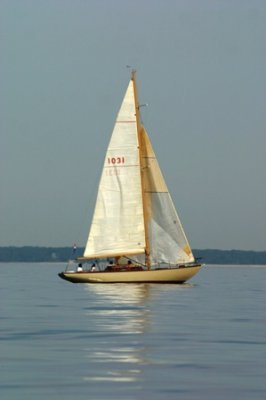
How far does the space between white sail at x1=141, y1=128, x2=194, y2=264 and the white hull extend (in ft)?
5.67

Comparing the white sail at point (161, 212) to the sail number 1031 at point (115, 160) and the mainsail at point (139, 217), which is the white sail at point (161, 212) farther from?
the sail number 1031 at point (115, 160)

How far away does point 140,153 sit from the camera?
105 m

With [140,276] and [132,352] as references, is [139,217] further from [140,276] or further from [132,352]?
[132,352]

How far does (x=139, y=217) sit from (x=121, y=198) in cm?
226

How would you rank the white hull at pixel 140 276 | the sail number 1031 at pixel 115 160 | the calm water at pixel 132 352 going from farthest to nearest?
the sail number 1031 at pixel 115 160
the white hull at pixel 140 276
the calm water at pixel 132 352

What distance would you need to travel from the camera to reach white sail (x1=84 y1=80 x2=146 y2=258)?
102500mm

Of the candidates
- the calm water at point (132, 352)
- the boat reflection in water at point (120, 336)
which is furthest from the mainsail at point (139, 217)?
the calm water at point (132, 352)

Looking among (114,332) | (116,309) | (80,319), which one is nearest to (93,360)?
(114,332)

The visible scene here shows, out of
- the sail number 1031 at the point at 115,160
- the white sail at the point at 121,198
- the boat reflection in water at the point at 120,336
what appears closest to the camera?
the boat reflection in water at the point at 120,336

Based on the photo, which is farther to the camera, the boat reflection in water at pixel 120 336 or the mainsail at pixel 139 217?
the mainsail at pixel 139 217

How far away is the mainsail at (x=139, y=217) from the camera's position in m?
104

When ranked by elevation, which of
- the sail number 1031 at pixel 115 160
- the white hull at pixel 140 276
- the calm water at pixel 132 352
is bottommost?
the calm water at pixel 132 352

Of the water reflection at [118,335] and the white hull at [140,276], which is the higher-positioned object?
the white hull at [140,276]

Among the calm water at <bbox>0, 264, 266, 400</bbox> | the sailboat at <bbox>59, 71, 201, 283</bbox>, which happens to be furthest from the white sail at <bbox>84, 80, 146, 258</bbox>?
the calm water at <bbox>0, 264, 266, 400</bbox>
